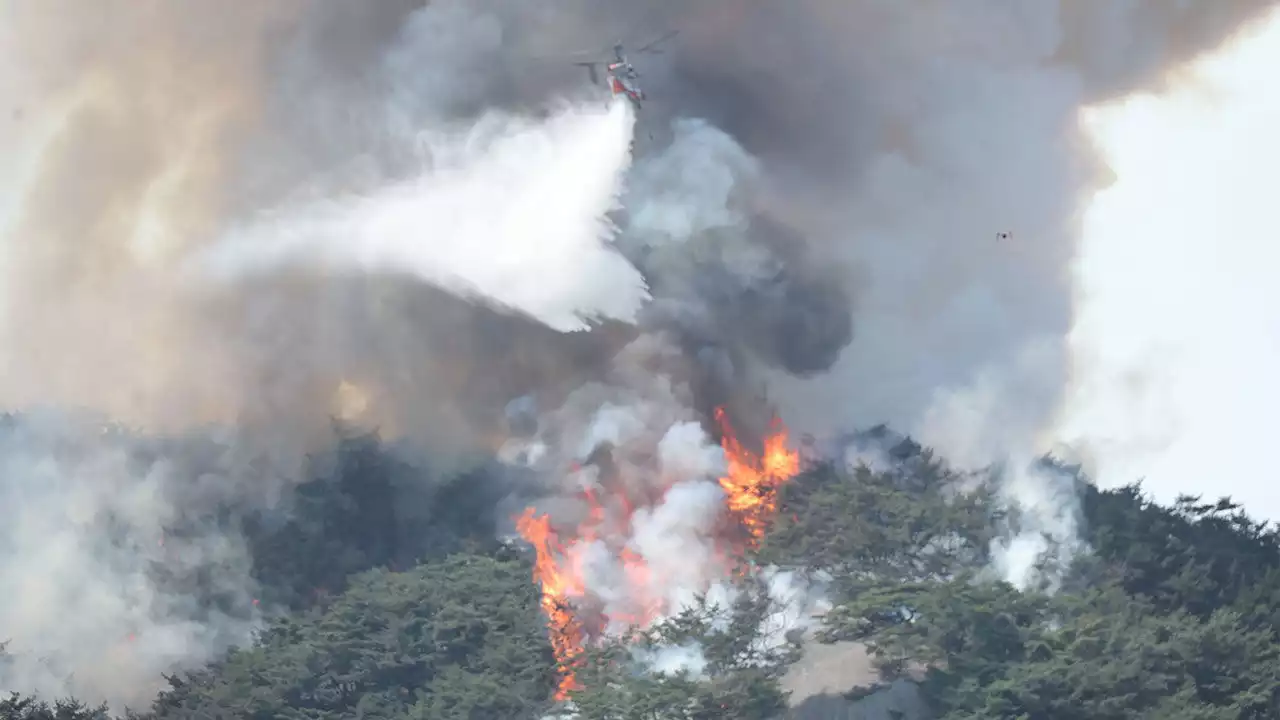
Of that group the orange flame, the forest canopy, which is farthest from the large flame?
the forest canopy

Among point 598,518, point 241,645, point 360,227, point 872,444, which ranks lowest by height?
point 241,645

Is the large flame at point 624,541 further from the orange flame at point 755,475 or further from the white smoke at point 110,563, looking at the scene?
the white smoke at point 110,563

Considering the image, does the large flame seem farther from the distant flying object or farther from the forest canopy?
the distant flying object

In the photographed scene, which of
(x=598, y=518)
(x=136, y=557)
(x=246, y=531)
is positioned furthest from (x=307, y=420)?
(x=598, y=518)

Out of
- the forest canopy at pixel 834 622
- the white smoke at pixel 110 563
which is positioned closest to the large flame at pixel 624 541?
the forest canopy at pixel 834 622

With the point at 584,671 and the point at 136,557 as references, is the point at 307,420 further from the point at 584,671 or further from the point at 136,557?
the point at 584,671

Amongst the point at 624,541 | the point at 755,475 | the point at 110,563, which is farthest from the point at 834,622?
the point at 110,563
